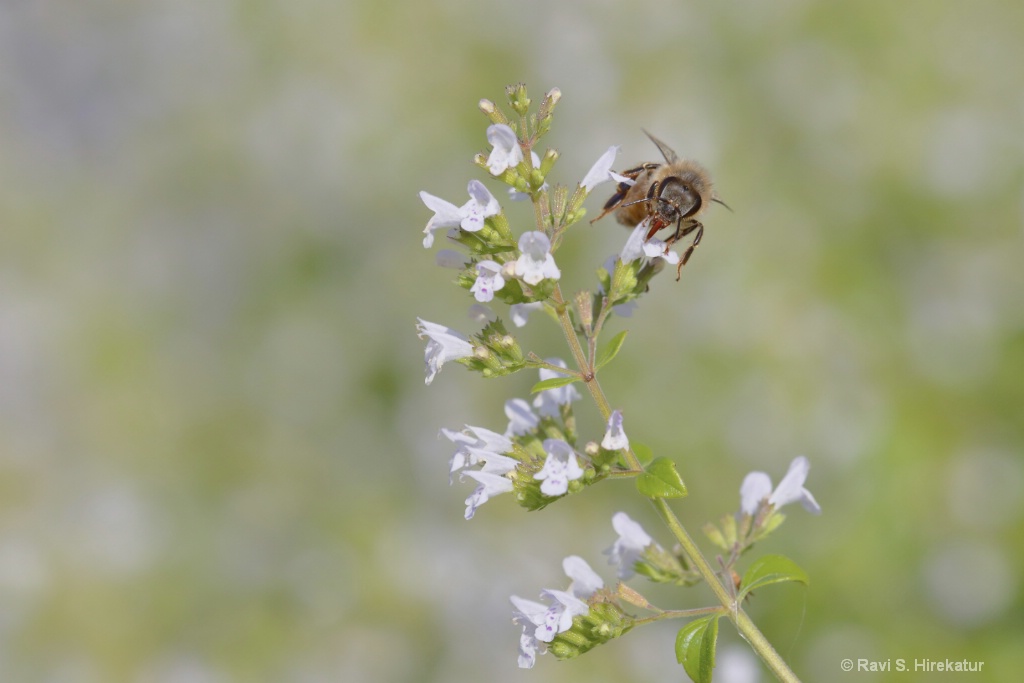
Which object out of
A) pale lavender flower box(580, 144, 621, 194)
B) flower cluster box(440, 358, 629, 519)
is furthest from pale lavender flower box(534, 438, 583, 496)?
pale lavender flower box(580, 144, 621, 194)

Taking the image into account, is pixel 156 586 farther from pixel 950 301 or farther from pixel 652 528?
pixel 950 301

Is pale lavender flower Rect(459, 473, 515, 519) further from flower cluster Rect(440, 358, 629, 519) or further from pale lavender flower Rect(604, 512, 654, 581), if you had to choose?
pale lavender flower Rect(604, 512, 654, 581)

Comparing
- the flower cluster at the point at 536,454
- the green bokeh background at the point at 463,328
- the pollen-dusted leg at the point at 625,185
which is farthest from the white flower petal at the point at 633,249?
the green bokeh background at the point at 463,328

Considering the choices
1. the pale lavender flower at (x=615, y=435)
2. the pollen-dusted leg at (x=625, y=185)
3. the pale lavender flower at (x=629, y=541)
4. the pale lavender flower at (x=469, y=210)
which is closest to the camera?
the pale lavender flower at (x=615, y=435)

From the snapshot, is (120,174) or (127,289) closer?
(127,289)

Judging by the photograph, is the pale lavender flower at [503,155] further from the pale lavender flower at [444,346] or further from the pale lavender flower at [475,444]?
the pale lavender flower at [475,444]

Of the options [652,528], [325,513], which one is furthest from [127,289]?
[652,528]
